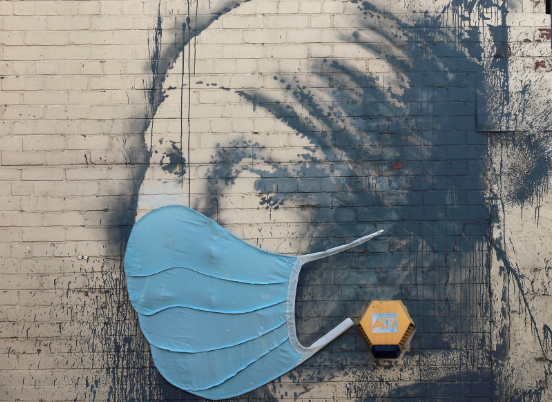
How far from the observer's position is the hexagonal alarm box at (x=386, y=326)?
3.24m

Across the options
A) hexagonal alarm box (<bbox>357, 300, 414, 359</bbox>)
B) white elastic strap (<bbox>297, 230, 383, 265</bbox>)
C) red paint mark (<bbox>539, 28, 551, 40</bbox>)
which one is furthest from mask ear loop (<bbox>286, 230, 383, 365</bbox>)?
red paint mark (<bbox>539, 28, 551, 40</bbox>)

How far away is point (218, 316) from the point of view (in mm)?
3234

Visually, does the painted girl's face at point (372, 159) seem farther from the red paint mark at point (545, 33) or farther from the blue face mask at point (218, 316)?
the red paint mark at point (545, 33)

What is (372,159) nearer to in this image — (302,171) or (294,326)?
(302,171)

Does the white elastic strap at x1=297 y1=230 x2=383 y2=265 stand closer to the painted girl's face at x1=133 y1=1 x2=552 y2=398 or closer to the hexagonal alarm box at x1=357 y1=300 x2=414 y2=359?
the painted girl's face at x1=133 y1=1 x2=552 y2=398

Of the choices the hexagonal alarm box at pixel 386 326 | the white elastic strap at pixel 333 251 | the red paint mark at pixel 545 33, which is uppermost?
the red paint mark at pixel 545 33

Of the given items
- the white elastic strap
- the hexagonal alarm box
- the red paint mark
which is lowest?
the hexagonal alarm box

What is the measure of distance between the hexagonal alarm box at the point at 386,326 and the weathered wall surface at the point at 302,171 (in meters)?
0.10

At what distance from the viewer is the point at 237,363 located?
3.23m

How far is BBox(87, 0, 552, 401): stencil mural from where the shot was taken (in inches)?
130

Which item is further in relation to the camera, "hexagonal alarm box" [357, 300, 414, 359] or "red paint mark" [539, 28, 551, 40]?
"red paint mark" [539, 28, 551, 40]

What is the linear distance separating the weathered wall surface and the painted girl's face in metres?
0.02

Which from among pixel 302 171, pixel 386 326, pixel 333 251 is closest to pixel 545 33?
pixel 302 171

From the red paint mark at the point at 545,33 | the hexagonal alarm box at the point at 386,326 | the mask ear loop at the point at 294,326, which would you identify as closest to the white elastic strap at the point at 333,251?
the mask ear loop at the point at 294,326
